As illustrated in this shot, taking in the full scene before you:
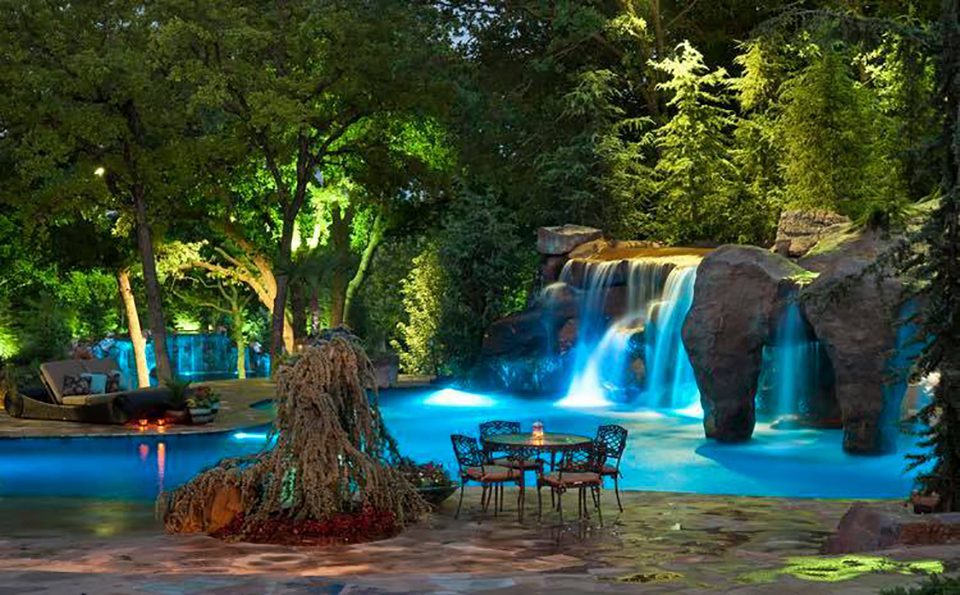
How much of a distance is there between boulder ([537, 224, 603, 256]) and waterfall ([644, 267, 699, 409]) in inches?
253

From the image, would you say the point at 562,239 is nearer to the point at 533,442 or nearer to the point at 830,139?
the point at 830,139

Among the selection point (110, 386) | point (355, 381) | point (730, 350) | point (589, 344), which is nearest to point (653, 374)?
point (589, 344)

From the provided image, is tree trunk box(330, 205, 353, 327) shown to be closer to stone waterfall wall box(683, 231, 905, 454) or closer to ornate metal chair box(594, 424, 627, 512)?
stone waterfall wall box(683, 231, 905, 454)

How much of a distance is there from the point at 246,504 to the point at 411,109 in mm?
25882

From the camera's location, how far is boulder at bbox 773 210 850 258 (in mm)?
27109

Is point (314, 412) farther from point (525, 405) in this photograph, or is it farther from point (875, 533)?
point (525, 405)

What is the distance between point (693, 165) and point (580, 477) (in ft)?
83.3

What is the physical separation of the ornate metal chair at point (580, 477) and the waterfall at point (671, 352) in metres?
14.5

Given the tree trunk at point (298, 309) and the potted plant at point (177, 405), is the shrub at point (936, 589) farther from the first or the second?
the tree trunk at point (298, 309)

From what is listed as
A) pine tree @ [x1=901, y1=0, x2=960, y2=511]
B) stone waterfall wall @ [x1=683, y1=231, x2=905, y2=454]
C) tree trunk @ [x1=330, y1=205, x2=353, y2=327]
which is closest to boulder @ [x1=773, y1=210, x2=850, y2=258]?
stone waterfall wall @ [x1=683, y1=231, x2=905, y2=454]

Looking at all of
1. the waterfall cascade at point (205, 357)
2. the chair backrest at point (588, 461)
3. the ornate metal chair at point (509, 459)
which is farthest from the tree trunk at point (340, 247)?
the chair backrest at point (588, 461)

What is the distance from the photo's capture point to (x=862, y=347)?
64.8ft

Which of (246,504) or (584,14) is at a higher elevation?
(584,14)

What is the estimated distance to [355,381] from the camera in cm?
1336
